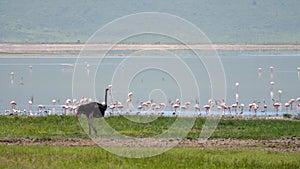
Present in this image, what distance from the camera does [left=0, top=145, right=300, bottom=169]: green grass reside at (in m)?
17.4

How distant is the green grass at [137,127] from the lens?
74.7ft

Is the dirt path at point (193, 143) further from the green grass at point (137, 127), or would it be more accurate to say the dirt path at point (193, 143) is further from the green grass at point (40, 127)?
the green grass at point (40, 127)

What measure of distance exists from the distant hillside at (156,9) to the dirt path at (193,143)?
396 feet

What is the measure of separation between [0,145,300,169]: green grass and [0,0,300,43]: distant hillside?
123 m

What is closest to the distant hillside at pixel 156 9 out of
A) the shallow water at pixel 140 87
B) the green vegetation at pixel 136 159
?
the shallow water at pixel 140 87

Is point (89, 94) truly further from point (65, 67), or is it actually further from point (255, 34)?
point (255, 34)

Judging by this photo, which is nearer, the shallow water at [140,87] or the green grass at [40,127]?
the green grass at [40,127]

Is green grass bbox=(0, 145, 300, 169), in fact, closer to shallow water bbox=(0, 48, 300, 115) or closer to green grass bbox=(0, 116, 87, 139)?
green grass bbox=(0, 116, 87, 139)

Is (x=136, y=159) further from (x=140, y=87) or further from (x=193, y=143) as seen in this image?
(x=140, y=87)

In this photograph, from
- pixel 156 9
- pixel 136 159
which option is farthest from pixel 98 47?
pixel 136 159

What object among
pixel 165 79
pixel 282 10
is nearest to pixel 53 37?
pixel 282 10

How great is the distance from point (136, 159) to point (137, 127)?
20.7 ft

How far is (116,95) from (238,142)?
22001 mm

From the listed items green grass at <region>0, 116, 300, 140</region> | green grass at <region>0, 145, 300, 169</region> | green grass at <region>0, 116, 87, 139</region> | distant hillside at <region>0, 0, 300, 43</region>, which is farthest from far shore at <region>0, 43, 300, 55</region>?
green grass at <region>0, 145, 300, 169</region>
